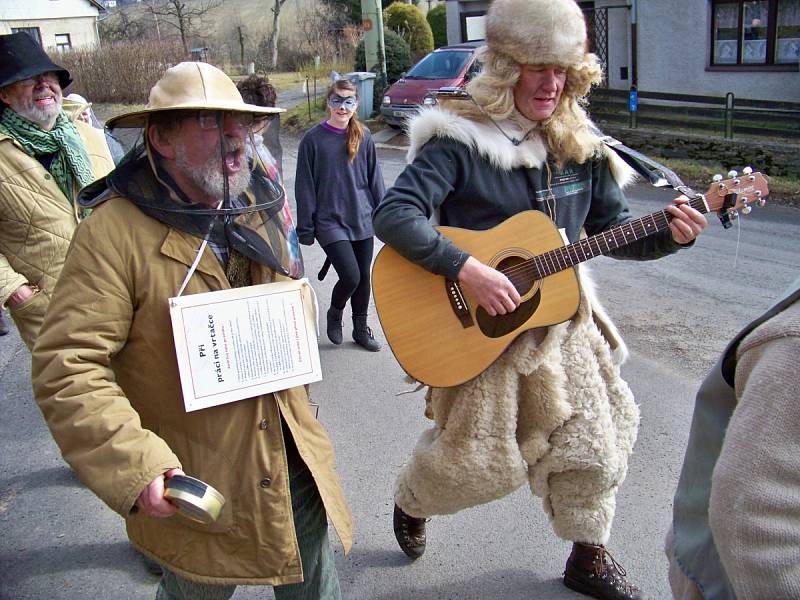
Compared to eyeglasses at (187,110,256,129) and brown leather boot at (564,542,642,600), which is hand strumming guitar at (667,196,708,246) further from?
eyeglasses at (187,110,256,129)

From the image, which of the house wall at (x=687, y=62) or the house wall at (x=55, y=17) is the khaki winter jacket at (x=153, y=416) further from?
the house wall at (x=55, y=17)

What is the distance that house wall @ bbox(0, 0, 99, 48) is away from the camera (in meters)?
43.2

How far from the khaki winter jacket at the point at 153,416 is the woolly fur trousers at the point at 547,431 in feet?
2.05

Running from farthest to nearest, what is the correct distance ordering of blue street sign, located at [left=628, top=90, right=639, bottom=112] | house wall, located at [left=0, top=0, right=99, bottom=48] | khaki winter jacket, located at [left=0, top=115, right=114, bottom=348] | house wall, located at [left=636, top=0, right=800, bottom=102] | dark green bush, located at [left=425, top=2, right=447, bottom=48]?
house wall, located at [left=0, top=0, right=99, bottom=48] → dark green bush, located at [left=425, top=2, right=447, bottom=48] → house wall, located at [left=636, top=0, right=800, bottom=102] → blue street sign, located at [left=628, top=90, right=639, bottom=112] → khaki winter jacket, located at [left=0, top=115, right=114, bottom=348]

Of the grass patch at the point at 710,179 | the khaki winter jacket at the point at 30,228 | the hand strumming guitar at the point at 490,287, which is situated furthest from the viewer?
the grass patch at the point at 710,179

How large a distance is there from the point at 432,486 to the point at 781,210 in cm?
839

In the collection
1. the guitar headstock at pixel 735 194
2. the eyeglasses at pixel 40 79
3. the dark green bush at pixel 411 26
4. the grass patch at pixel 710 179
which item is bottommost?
the grass patch at pixel 710 179

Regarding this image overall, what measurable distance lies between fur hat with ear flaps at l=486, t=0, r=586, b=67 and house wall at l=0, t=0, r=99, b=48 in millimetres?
45791

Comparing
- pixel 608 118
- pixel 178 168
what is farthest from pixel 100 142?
pixel 608 118

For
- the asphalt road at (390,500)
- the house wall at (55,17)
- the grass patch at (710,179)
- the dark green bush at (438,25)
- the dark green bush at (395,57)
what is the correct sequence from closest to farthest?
the asphalt road at (390,500) → the grass patch at (710,179) → the dark green bush at (395,57) → the dark green bush at (438,25) → the house wall at (55,17)

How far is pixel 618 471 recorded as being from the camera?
273 centimetres

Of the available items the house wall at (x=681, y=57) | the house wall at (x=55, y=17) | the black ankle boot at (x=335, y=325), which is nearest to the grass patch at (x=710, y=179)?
the house wall at (x=681, y=57)

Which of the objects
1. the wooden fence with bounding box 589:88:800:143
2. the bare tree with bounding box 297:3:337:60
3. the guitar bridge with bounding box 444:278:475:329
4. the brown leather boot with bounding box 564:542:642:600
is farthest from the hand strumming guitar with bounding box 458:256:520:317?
the bare tree with bounding box 297:3:337:60

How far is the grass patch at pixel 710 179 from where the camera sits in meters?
10.2
